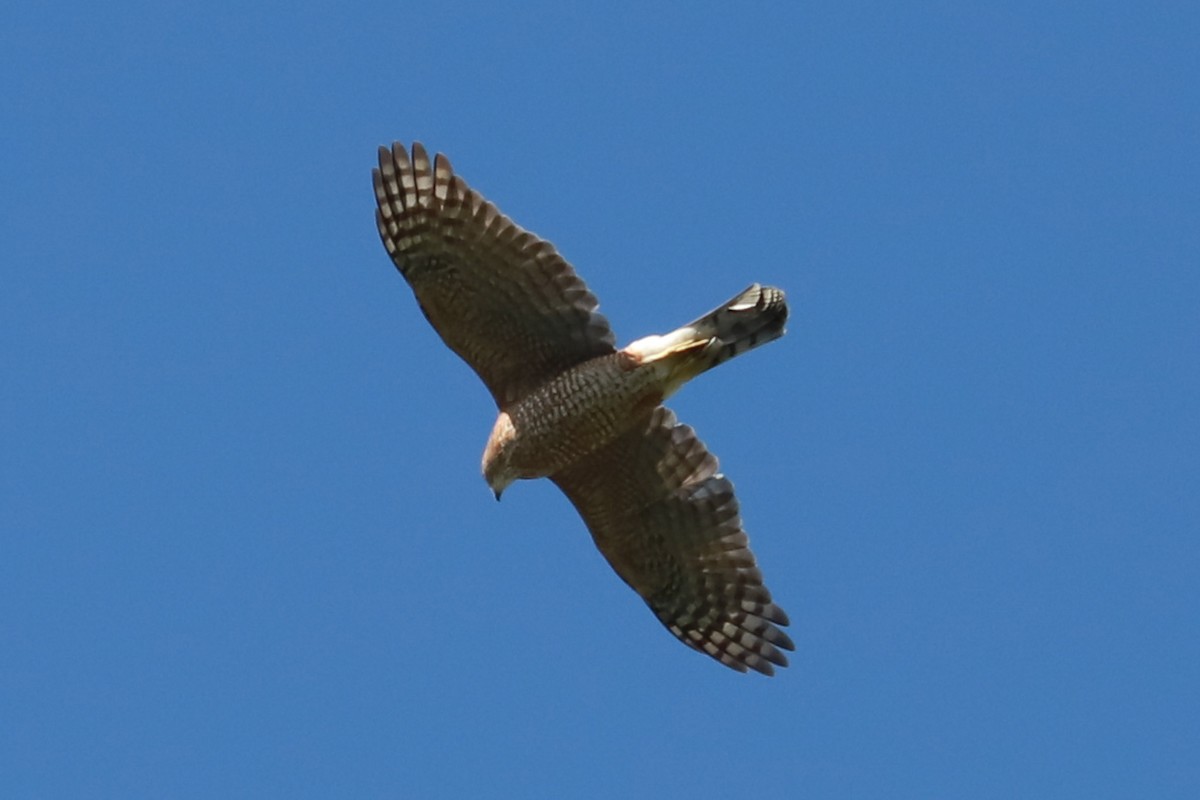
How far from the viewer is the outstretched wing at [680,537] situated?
1520 cm

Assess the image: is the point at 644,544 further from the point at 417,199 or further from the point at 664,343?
the point at 417,199

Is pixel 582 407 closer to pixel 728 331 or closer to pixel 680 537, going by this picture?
pixel 728 331

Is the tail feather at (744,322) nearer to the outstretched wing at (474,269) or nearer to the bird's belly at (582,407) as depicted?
the bird's belly at (582,407)

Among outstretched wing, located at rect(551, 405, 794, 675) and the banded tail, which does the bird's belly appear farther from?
outstretched wing, located at rect(551, 405, 794, 675)

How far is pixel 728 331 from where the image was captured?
14617mm

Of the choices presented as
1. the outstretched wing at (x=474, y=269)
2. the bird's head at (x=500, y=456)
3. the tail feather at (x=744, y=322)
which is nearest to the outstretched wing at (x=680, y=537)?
the bird's head at (x=500, y=456)

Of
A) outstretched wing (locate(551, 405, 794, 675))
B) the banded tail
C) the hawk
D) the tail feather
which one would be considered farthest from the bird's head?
the tail feather

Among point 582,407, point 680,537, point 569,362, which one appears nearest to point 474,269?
point 569,362

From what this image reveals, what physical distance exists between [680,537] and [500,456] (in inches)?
65.1

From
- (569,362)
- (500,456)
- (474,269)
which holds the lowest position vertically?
(500,456)

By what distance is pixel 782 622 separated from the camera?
15.8 meters

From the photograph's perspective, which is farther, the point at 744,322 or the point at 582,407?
the point at 744,322

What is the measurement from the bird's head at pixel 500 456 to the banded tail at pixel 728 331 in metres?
0.95

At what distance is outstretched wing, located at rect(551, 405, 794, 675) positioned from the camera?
15.2 m
